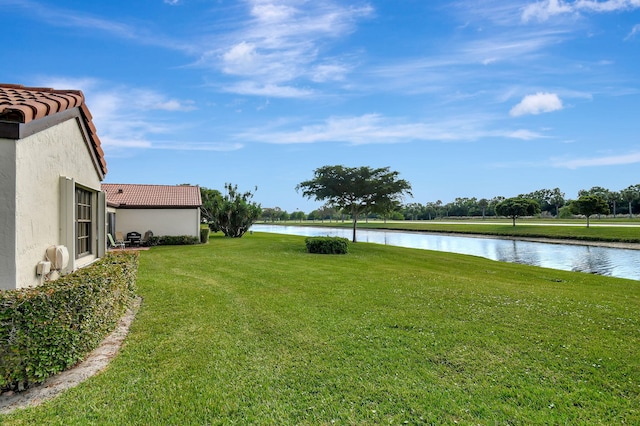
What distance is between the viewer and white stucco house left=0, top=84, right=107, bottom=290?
11.2 ft

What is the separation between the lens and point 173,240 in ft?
73.6

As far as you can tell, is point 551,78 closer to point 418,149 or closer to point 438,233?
point 418,149

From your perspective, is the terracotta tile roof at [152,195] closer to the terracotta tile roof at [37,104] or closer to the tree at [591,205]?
the terracotta tile roof at [37,104]

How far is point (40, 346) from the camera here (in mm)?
3330

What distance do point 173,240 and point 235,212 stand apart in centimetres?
694

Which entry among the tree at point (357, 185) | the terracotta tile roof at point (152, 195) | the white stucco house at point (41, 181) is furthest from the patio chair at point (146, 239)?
the white stucco house at point (41, 181)

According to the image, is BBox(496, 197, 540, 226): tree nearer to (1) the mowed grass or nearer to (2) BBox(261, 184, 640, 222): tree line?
(2) BBox(261, 184, 640, 222): tree line

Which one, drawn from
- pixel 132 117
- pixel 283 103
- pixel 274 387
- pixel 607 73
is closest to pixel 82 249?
pixel 274 387

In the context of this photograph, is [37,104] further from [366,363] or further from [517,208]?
[517,208]

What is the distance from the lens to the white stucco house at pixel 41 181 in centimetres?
342

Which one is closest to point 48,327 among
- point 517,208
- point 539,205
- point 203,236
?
point 203,236

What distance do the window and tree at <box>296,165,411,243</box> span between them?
19.3 meters

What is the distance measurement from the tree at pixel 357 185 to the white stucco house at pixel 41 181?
19583mm

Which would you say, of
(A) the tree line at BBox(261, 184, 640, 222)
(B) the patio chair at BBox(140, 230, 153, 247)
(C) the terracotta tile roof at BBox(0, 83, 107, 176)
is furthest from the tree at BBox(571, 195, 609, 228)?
(C) the terracotta tile roof at BBox(0, 83, 107, 176)
